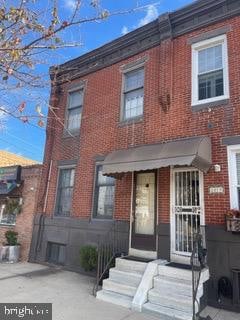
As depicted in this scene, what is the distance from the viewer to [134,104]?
30.3 ft

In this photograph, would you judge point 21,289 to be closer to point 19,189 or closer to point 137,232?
point 137,232

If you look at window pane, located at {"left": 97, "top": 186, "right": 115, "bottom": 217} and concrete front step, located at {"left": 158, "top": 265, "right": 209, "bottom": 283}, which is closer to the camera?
concrete front step, located at {"left": 158, "top": 265, "right": 209, "bottom": 283}

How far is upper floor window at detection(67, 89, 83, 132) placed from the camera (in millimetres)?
10812

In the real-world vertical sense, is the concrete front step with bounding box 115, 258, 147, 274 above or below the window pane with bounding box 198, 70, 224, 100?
below

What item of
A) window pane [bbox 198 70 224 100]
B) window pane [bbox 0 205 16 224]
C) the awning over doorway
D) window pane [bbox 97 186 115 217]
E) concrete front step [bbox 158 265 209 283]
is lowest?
concrete front step [bbox 158 265 209 283]

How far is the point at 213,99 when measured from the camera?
7.41 meters

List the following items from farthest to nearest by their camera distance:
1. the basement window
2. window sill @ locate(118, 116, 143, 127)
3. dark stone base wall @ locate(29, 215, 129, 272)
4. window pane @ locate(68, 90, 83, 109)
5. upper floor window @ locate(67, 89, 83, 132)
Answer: window pane @ locate(68, 90, 83, 109) → upper floor window @ locate(67, 89, 83, 132) → the basement window → window sill @ locate(118, 116, 143, 127) → dark stone base wall @ locate(29, 215, 129, 272)

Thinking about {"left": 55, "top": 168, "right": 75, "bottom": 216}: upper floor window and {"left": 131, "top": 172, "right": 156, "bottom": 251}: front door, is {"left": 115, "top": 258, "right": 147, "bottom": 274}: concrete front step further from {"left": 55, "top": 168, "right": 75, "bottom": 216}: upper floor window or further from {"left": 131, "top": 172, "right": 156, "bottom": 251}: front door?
{"left": 55, "top": 168, "right": 75, "bottom": 216}: upper floor window

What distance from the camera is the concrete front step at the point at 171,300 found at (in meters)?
5.38

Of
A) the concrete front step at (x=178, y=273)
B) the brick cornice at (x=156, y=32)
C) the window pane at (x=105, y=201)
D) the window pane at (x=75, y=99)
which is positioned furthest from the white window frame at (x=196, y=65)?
the window pane at (x=75, y=99)

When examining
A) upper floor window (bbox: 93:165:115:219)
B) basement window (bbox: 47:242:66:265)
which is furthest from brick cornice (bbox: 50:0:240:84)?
basement window (bbox: 47:242:66:265)

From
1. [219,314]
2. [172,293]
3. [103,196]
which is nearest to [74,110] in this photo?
[103,196]

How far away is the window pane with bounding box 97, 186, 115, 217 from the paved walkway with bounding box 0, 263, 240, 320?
1.97 m

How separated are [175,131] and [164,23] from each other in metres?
3.36
